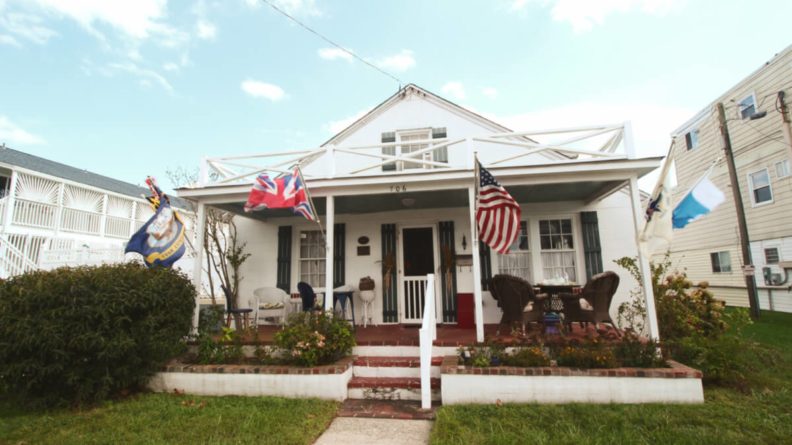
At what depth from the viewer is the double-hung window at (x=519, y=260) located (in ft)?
22.6

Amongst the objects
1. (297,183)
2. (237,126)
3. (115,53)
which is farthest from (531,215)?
(115,53)

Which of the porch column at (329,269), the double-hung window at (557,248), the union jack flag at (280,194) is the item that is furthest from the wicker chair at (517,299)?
the union jack flag at (280,194)

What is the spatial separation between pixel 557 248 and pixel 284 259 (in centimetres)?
538

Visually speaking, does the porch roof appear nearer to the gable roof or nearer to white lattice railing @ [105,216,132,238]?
the gable roof

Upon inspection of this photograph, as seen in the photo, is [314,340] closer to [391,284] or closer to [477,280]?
[477,280]

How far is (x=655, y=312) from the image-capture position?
4816mm

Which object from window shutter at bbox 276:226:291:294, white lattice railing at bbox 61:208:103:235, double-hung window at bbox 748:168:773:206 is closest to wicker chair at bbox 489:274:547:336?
window shutter at bbox 276:226:291:294

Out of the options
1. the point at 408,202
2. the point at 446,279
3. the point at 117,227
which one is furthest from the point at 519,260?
the point at 117,227

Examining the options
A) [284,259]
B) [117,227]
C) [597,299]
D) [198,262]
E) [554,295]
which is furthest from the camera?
[117,227]

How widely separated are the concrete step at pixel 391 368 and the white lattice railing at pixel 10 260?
1130 cm

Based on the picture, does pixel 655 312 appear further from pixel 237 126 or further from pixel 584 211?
pixel 237 126

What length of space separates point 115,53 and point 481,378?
10.3 m

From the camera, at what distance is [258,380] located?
14.6ft

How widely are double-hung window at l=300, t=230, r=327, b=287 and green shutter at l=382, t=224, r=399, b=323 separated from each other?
4.23 feet
